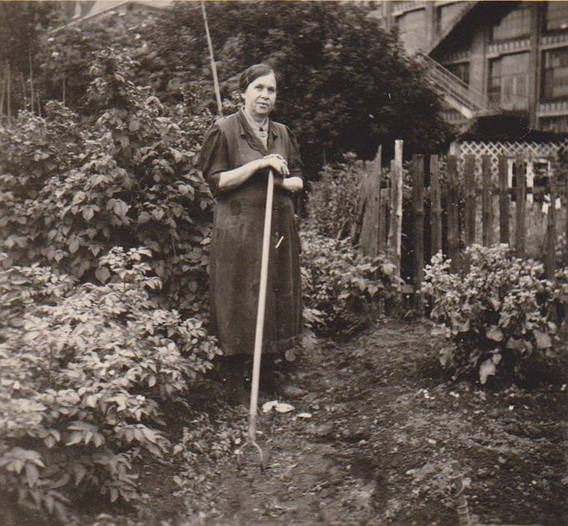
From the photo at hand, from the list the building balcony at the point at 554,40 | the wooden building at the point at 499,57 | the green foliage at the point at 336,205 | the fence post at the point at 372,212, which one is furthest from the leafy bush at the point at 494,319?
the building balcony at the point at 554,40

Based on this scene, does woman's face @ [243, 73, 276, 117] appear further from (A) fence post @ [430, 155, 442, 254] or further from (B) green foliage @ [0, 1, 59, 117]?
(B) green foliage @ [0, 1, 59, 117]

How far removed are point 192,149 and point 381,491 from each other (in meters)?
2.94

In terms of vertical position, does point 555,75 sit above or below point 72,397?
above

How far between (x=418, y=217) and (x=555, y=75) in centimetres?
1722

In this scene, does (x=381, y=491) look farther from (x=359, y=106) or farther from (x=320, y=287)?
(x=359, y=106)

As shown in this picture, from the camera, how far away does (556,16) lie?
21281 millimetres

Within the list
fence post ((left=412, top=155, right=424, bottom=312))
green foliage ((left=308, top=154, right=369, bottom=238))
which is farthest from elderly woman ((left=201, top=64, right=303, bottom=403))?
green foliage ((left=308, top=154, right=369, bottom=238))

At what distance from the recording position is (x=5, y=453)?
2.66m

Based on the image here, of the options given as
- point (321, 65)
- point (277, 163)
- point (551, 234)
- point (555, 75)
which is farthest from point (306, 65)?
point (555, 75)

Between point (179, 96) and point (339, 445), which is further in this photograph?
point (179, 96)

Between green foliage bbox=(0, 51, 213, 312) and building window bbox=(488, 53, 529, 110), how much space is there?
19108mm

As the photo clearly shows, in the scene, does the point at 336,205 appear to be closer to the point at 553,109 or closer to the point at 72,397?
the point at 72,397

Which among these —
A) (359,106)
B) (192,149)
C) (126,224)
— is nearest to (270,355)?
(126,224)

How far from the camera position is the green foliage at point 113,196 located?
4656 millimetres
